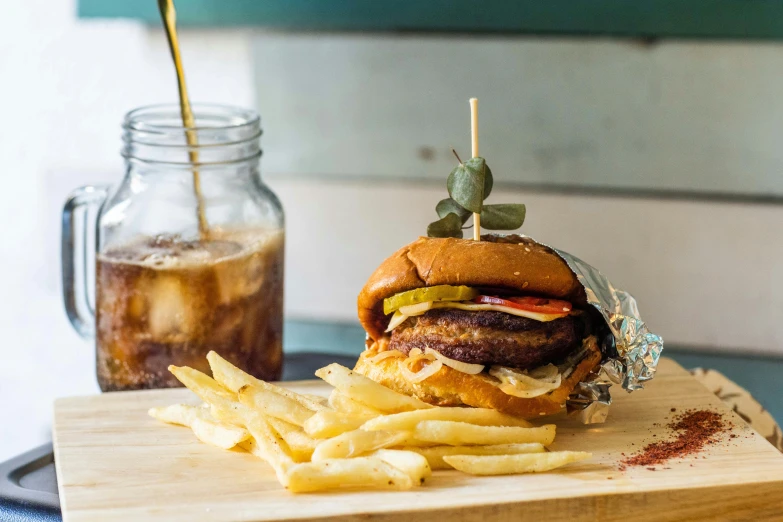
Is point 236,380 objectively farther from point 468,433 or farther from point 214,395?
point 468,433

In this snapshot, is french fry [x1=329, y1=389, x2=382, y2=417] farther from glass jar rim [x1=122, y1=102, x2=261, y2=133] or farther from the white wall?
the white wall

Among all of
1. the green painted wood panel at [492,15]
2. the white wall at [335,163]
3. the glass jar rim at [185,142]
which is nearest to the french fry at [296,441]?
the glass jar rim at [185,142]

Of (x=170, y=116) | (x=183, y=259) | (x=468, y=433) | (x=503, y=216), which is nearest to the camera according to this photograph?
(x=468, y=433)

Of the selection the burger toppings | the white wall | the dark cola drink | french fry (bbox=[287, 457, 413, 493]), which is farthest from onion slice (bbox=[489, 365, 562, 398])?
the white wall

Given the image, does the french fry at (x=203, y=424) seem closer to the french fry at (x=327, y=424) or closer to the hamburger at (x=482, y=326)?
the french fry at (x=327, y=424)

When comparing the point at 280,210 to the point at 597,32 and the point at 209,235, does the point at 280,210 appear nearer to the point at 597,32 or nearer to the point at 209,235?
the point at 209,235

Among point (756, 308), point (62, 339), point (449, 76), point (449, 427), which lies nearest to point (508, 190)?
point (449, 76)

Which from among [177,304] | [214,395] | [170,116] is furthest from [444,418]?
[170,116]
